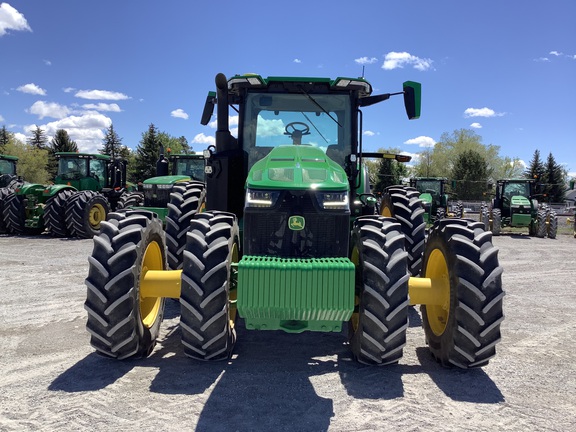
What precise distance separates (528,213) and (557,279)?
11439mm

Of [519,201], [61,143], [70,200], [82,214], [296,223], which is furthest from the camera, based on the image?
[61,143]

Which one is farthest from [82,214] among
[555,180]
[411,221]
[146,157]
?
[555,180]

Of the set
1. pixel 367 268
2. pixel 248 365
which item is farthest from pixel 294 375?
pixel 367 268

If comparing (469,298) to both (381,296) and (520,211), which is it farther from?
(520,211)

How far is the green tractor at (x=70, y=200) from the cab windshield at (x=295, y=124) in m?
11.0

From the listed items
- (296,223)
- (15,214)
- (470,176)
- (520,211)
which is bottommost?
(15,214)

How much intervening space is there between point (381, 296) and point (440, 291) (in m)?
0.88

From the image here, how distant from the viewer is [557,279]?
31.2ft

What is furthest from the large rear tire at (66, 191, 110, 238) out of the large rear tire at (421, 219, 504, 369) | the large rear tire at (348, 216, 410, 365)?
the large rear tire at (421, 219, 504, 369)

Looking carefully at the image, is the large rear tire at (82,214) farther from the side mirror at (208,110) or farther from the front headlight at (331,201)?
the front headlight at (331,201)

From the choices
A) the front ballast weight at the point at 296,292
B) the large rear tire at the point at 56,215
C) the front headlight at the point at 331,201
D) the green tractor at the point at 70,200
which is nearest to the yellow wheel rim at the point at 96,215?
the green tractor at the point at 70,200

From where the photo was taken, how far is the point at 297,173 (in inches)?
169

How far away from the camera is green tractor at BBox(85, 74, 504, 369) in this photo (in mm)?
3561

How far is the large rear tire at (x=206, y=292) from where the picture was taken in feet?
12.3
